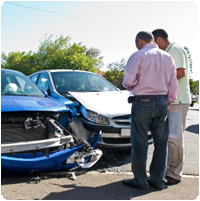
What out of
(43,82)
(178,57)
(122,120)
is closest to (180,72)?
(178,57)

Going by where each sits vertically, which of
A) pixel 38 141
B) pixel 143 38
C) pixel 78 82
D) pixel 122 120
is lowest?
pixel 38 141

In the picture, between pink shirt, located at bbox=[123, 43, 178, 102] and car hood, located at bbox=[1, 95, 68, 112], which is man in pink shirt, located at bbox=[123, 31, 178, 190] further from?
car hood, located at bbox=[1, 95, 68, 112]

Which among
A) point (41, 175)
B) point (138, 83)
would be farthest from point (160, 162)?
point (41, 175)

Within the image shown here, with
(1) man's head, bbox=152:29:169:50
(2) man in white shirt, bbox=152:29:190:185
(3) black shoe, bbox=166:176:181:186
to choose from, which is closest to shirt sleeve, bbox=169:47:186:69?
(2) man in white shirt, bbox=152:29:190:185

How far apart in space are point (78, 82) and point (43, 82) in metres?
0.81

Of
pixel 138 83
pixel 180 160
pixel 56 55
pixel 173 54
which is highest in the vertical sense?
pixel 56 55

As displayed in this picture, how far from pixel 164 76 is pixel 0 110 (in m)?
2.14

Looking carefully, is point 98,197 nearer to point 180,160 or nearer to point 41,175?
point 41,175

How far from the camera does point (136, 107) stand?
123 inches

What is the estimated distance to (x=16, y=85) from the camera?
4.37m

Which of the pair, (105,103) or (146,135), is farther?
(105,103)

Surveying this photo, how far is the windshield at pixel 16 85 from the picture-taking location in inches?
163

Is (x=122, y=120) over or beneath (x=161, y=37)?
beneath

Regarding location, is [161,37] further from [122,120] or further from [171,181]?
[171,181]
